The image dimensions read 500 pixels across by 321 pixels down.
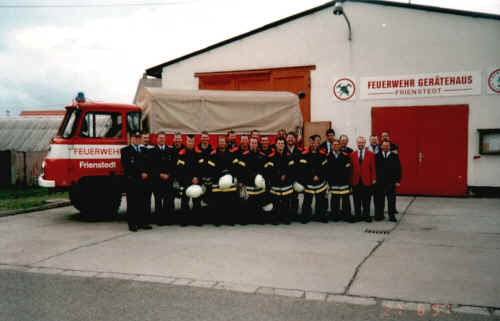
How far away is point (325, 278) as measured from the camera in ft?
18.6

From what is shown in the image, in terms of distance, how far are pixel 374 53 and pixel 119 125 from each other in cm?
879

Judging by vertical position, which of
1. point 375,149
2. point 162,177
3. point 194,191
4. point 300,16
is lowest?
point 194,191

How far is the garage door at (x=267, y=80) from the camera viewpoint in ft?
51.3

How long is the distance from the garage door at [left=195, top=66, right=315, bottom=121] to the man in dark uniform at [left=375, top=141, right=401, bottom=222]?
18.9 feet

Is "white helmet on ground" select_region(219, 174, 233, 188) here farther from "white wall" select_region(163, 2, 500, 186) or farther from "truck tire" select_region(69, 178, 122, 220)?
"white wall" select_region(163, 2, 500, 186)

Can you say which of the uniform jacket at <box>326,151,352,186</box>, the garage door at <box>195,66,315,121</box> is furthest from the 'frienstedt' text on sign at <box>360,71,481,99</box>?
the uniform jacket at <box>326,151,352,186</box>

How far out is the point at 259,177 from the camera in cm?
963

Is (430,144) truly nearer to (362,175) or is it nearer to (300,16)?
(362,175)

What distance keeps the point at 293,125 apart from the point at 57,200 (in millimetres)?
7320

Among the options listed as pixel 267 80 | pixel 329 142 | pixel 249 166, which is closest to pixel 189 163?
pixel 249 166

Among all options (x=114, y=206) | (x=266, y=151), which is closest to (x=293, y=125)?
(x=266, y=151)

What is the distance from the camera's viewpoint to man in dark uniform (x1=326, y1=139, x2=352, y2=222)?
9.91m

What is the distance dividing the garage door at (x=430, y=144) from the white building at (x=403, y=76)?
0.03 m

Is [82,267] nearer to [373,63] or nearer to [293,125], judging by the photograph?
[293,125]
